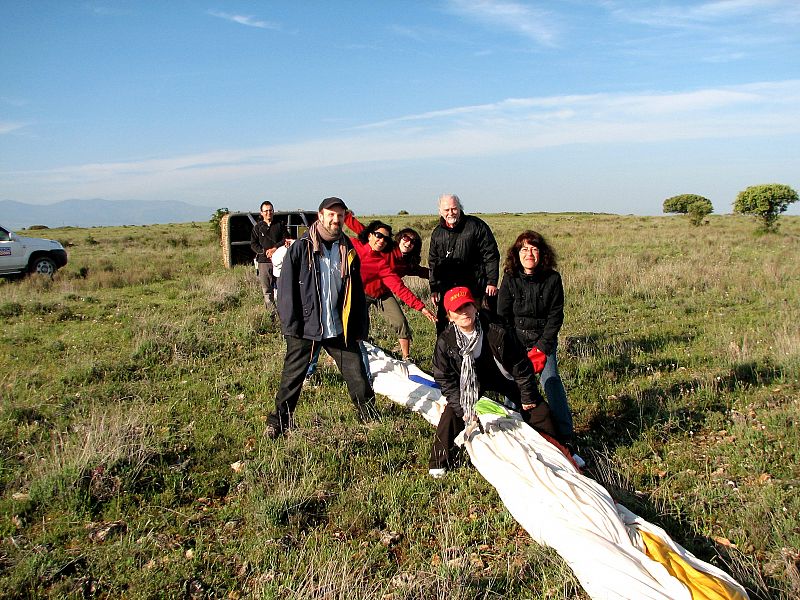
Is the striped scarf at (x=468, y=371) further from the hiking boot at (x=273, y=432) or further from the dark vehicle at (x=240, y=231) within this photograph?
the dark vehicle at (x=240, y=231)

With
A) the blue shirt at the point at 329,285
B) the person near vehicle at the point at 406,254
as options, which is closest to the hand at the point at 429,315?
the person near vehicle at the point at 406,254

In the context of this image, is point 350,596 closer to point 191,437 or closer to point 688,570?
point 688,570

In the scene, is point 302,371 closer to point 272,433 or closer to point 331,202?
point 272,433

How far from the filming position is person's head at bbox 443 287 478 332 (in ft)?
13.4

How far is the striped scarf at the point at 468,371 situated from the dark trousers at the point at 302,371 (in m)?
1.36

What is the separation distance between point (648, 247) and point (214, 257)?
1586 centimetres

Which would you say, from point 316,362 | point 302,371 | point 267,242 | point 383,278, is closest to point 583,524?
point 302,371

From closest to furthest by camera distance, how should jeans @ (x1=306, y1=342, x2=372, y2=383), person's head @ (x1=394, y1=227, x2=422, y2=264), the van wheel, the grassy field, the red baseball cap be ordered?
the grassy field → the red baseball cap → jeans @ (x1=306, y1=342, x2=372, y2=383) → person's head @ (x1=394, y1=227, x2=422, y2=264) → the van wheel

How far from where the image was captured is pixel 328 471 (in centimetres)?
466

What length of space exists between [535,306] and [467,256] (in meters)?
1.49

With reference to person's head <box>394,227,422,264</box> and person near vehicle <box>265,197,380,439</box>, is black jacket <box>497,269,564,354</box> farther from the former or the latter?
person's head <box>394,227,422,264</box>

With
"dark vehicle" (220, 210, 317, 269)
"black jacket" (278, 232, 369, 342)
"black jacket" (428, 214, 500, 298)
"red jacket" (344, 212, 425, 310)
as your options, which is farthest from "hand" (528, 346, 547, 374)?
"dark vehicle" (220, 210, 317, 269)

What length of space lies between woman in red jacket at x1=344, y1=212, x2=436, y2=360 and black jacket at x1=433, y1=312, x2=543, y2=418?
233 cm

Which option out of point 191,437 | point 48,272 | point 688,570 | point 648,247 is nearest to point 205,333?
point 191,437
